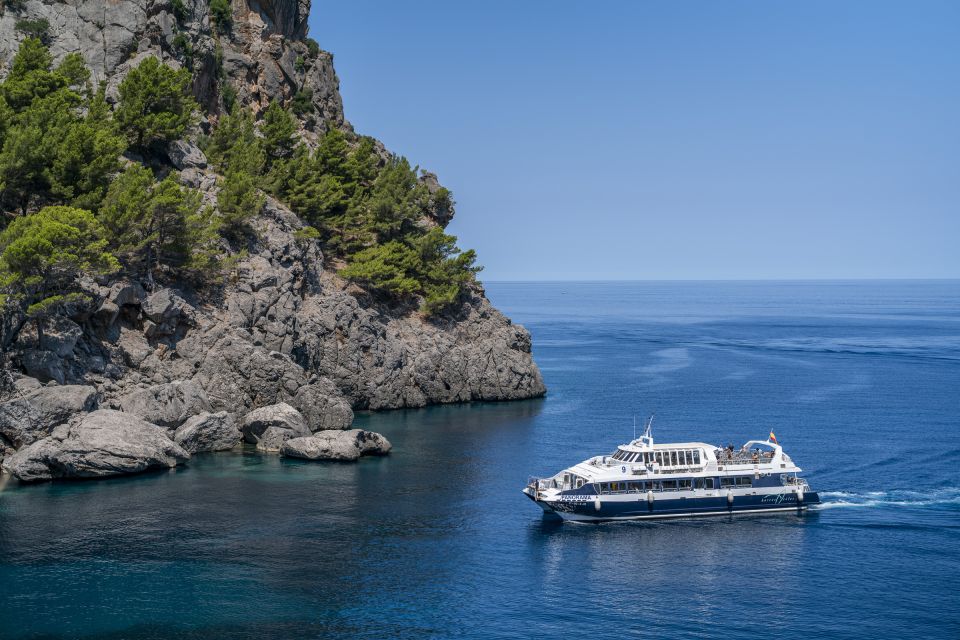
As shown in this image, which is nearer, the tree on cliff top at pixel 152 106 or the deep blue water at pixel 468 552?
the deep blue water at pixel 468 552

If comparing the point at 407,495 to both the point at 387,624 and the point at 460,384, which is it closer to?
the point at 387,624

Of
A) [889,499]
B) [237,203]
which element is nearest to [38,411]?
[237,203]

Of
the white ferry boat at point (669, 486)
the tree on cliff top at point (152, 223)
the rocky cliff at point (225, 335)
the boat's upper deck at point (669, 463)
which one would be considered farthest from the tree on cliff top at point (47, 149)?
the boat's upper deck at point (669, 463)

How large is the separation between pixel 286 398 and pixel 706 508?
43904 mm

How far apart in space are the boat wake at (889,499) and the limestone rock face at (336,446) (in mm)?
38367

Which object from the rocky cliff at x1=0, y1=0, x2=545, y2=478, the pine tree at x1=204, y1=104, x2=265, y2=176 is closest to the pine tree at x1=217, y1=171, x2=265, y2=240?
the rocky cliff at x1=0, y1=0, x2=545, y2=478

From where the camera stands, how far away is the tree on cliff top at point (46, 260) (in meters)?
71.3

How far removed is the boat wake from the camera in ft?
223

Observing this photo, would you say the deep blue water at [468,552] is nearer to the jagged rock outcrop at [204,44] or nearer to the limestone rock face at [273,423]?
the limestone rock face at [273,423]

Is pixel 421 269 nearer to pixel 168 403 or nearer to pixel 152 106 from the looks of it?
pixel 152 106

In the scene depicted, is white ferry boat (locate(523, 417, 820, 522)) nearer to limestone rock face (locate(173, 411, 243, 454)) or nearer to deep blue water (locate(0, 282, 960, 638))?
deep blue water (locate(0, 282, 960, 638))

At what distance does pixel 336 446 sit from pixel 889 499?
46.1 meters

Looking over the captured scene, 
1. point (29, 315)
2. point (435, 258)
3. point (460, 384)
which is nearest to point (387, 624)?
point (29, 315)

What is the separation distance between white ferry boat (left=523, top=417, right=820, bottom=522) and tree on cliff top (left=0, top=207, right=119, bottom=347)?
137 feet
